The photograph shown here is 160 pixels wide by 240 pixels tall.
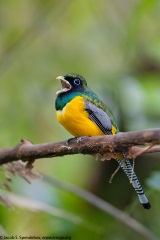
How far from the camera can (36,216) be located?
3.56 metres

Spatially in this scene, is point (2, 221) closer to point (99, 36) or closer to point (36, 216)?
point (36, 216)

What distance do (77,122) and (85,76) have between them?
6.04 ft

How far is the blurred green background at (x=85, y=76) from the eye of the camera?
346cm

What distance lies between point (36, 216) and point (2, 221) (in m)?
0.31

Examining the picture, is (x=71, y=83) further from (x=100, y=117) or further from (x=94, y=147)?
(x=94, y=147)

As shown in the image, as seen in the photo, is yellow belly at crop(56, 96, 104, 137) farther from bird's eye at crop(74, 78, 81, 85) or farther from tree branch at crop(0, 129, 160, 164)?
tree branch at crop(0, 129, 160, 164)

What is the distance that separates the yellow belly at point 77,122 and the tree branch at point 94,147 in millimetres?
439

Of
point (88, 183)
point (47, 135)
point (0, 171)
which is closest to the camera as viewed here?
point (0, 171)

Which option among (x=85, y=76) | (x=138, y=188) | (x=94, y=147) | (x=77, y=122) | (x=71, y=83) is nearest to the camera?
(x=94, y=147)

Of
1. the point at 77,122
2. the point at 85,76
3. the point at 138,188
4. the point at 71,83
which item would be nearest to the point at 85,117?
the point at 77,122

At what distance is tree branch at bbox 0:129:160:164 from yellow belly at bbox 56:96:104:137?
0.44m

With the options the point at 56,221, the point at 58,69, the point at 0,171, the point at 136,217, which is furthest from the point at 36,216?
the point at 58,69

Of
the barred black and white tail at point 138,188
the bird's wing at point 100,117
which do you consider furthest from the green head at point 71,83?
the barred black and white tail at point 138,188

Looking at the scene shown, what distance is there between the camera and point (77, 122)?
2834 millimetres
